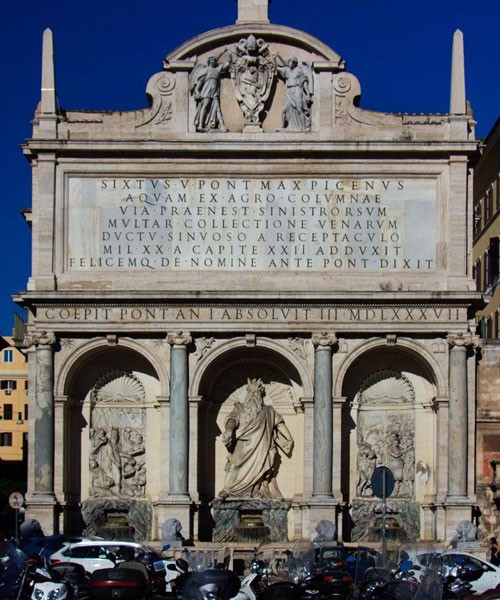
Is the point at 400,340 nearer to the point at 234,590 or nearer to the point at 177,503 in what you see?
the point at 177,503

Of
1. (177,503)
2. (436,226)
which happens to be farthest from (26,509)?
(436,226)

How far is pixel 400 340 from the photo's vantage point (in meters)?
43.8

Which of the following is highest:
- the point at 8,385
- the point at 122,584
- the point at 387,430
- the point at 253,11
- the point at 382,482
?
the point at 253,11

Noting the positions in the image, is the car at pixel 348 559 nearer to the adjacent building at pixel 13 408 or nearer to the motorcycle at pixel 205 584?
the motorcycle at pixel 205 584

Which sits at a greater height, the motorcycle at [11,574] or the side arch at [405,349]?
the side arch at [405,349]

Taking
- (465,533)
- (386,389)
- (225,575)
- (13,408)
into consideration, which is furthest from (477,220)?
(13,408)

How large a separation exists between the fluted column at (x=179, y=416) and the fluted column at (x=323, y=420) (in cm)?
354

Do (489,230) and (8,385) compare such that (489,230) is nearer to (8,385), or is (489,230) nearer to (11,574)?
(11,574)

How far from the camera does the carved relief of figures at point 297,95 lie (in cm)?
4481

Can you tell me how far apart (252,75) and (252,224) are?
425 cm

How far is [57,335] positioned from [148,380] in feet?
9.72

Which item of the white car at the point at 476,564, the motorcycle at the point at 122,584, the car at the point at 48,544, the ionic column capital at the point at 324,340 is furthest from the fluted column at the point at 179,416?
the motorcycle at the point at 122,584

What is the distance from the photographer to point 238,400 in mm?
45500

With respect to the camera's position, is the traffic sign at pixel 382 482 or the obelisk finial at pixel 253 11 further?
the obelisk finial at pixel 253 11
